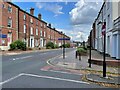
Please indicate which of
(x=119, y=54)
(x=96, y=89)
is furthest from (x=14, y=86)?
(x=119, y=54)

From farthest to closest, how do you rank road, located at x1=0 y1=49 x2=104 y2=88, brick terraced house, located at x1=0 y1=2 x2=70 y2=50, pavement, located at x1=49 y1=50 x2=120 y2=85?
brick terraced house, located at x1=0 y1=2 x2=70 y2=50 → pavement, located at x1=49 y1=50 x2=120 y2=85 → road, located at x1=0 y1=49 x2=104 y2=88

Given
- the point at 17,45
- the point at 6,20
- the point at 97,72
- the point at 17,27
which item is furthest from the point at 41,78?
the point at 17,27

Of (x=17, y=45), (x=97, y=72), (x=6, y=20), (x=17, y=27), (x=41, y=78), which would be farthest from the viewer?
(x=17, y=27)

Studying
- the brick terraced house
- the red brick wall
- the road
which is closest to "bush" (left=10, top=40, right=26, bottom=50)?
the brick terraced house

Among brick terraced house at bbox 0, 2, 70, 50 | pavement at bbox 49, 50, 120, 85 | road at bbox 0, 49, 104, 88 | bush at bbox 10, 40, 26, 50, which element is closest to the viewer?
road at bbox 0, 49, 104, 88

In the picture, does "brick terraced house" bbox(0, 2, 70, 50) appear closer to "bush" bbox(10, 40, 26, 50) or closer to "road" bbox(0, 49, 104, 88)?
"bush" bbox(10, 40, 26, 50)

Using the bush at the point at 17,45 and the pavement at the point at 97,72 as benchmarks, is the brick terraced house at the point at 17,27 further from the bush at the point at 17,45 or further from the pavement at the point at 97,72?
the pavement at the point at 97,72

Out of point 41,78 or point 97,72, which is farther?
point 97,72

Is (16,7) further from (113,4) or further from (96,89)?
(96,89)

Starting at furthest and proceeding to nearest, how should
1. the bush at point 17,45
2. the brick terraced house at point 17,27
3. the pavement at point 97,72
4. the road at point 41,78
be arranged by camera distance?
the bush at point 17,45
the brick terraced house at point 17,27
the pavement at point 97,72
the road at point 41,78

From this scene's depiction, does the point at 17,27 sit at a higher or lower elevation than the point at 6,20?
lower

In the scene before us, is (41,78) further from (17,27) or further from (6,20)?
(17,27)

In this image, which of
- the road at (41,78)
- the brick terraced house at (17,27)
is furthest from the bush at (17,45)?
the road at (41,78)

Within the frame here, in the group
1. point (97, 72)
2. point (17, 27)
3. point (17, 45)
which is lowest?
point (97, 72)
